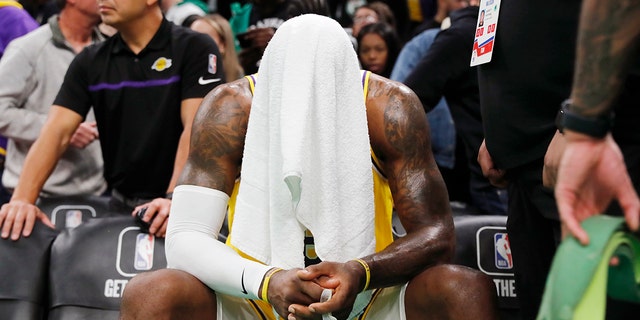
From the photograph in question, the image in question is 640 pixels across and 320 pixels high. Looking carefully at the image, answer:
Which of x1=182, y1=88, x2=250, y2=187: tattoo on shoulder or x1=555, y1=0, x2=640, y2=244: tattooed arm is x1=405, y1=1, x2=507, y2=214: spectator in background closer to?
x1=182, y1=88, x2=250, y2=187: tattoo on shoulder

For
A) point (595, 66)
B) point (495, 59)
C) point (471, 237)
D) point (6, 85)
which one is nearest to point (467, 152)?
point (471, 237)

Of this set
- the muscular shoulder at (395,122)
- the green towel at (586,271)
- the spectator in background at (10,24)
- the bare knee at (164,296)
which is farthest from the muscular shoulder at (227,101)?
the spectator in background at (10,24)

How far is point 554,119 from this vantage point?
2547 mm

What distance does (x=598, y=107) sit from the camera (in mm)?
1876

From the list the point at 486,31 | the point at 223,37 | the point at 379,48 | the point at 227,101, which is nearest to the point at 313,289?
the point at 227,101

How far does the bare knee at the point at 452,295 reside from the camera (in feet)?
8.38

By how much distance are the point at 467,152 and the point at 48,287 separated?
1.90 meters

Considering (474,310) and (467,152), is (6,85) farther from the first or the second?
(474,310)

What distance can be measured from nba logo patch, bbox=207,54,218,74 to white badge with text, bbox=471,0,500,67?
165 centimetres

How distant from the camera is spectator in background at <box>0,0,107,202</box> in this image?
453 centimetres

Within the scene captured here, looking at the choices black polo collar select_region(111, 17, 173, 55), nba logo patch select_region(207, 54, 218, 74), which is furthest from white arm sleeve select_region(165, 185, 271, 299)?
black polo collar select_region(111, 17, 173, 55)

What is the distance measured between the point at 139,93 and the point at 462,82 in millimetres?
1388

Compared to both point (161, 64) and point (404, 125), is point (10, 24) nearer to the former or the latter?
point (161, 64)

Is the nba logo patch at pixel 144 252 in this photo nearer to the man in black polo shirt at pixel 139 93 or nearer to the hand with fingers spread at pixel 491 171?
the man in black polo shirt at pixel 139 93
